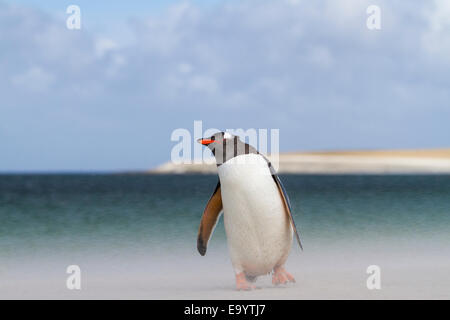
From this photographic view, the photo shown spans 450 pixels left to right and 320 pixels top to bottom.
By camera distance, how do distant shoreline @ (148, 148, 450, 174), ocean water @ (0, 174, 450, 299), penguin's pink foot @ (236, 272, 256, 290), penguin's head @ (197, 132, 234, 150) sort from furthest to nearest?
distant shoreline @ (148, 148, 450, 174)
ocean water @ (0, 174, 450, 299)
penguin's pink foot @ (236, 272, 256, 290)
penguin's head @ (197, 132, 234, 150)

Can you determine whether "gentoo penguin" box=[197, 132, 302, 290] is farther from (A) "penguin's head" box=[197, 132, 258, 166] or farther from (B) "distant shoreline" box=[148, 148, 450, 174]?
(B) "distant shoreline" box=[148, 148, 450, 174]

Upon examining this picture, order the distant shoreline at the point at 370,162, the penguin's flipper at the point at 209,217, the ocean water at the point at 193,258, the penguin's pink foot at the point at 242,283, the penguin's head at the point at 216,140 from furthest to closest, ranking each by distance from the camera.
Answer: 1. the distant shoreline at the point at 370,162
2. the penguin's flipper at the point at 209,217
3. the ocean water at the point at 193,258
4. the penguin's pink foot at the point at 242,283
5. the penguin's head at the point at 216,140

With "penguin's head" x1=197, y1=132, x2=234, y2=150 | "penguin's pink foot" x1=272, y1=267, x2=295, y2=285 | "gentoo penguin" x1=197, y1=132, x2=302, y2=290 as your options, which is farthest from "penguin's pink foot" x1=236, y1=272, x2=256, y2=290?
"penguin's head" x1=197, y1=132, x2=234, y2=150

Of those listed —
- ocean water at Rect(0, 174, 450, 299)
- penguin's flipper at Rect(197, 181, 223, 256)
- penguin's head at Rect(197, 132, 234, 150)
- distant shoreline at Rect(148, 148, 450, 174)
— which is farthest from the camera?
distant shoreline at Rect(148, 148, 450, 174)

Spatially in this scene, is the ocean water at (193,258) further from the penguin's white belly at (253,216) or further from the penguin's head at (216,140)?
the penguin's head at (216,140)

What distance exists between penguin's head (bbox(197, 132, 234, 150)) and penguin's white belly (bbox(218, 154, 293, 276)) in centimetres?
17

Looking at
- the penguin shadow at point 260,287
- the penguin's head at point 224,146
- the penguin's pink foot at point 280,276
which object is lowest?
the penguin shadow at point 260,287

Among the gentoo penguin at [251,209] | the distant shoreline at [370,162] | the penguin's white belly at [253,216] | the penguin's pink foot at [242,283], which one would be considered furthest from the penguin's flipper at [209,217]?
the distant shoreline at [370,162]

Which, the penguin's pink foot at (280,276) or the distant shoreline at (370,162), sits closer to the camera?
the penguin's pink foot at (280,276)

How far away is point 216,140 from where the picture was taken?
17.2 ft

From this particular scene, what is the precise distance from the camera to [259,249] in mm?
5484

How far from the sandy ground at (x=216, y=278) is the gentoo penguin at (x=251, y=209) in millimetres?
236

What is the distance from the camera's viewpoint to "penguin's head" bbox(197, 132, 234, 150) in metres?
5.23

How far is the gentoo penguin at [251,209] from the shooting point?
5.24 m
